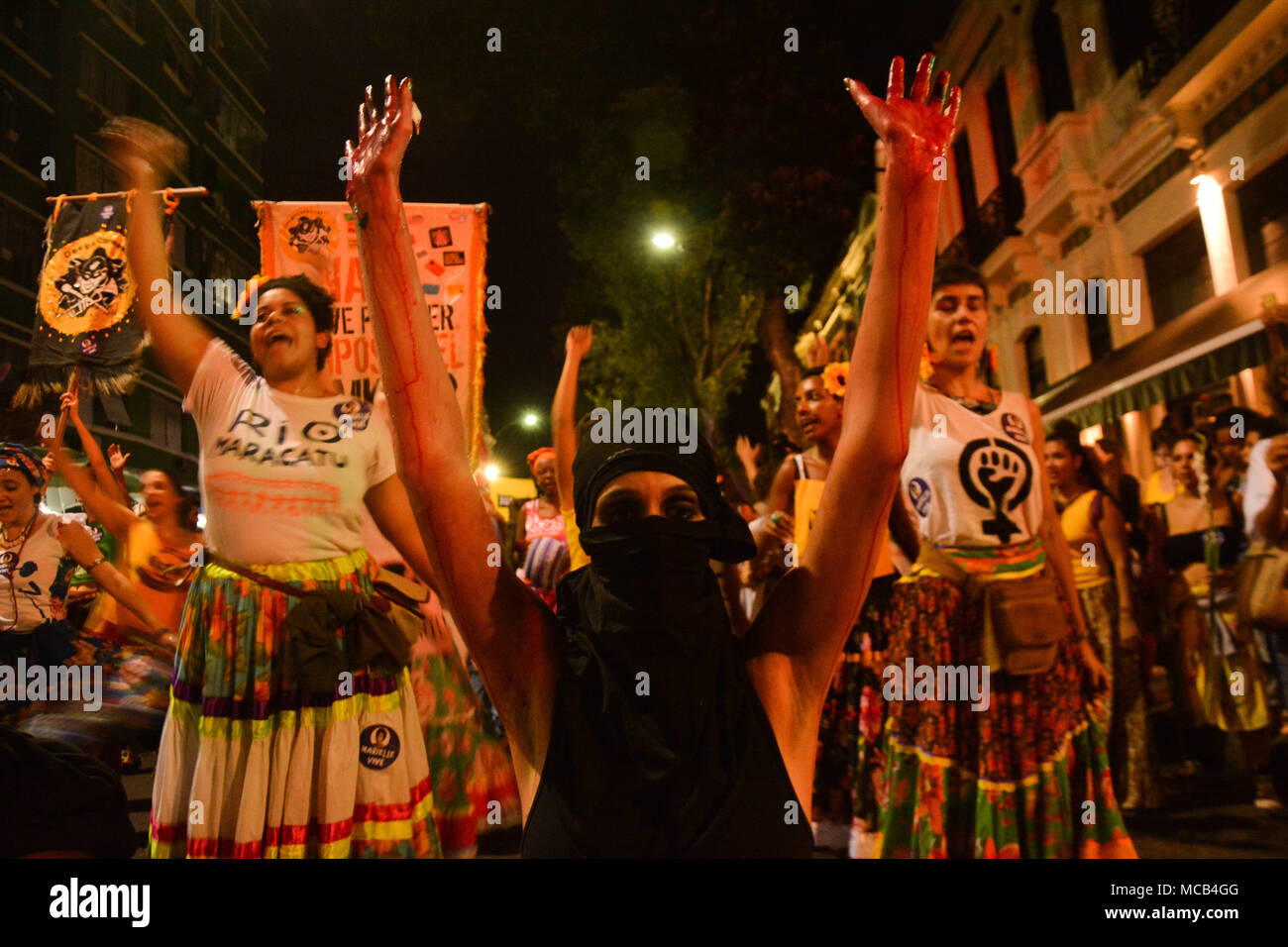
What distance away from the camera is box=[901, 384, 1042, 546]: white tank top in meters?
2.59

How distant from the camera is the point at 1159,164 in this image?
4969mm

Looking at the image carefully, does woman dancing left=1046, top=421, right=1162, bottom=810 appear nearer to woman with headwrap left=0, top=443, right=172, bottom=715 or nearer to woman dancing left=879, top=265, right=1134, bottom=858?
woman dancing left=879, top=265, right=1134, bottom=858

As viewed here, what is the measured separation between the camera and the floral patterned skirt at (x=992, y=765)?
2.49 meters

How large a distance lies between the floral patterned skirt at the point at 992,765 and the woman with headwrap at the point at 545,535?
6.07ft

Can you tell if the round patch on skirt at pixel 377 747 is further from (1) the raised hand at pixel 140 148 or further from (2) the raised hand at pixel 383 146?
(1) the raised hand at pixel 140 148

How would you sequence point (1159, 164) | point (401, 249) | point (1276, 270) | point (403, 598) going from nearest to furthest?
point (401, 249), point (403, 598), point (1276, 270), point (1159, 164)

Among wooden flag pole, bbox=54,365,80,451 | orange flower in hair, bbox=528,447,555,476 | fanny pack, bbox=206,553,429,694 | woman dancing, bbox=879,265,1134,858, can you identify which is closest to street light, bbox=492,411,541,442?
orange flower in hair, bbox=528,447,555,476

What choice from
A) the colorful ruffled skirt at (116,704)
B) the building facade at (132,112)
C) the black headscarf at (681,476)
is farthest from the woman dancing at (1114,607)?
the colorful ruffled skirt at (116,704)

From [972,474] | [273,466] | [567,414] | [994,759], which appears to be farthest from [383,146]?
[994,759]

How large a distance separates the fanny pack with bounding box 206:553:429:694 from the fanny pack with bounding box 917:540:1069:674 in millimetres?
1766
